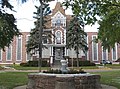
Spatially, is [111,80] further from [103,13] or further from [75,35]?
[75,35]

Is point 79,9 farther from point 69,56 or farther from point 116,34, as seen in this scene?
point 69,56

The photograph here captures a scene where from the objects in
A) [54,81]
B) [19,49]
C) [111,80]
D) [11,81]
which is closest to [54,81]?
[54,81]

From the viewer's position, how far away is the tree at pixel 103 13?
955cm

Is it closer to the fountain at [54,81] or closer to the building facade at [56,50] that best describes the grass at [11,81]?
the fountain at [54,81]

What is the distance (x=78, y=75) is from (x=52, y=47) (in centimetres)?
5181

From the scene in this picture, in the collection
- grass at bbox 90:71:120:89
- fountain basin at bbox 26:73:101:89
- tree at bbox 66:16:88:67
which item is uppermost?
tree at bbox 66:16:88:67

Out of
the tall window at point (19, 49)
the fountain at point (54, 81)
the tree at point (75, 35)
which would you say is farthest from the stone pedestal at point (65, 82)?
the tall window at point (19, 49)

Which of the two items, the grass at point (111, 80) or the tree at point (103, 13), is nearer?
the tree at point (103, 13)

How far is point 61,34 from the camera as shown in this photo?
66188 millimetres

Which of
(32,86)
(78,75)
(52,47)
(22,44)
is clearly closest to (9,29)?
(32,86)

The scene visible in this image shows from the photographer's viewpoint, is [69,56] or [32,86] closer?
[32,86]

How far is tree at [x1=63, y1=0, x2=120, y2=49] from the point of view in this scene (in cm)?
955

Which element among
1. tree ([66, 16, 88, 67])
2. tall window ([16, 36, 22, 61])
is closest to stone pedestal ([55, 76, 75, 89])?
tree ([66, 16, 88, 67])

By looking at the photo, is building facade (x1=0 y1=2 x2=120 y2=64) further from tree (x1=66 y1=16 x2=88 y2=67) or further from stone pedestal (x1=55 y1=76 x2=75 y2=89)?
stone pedestal (x1=55 y1=76 x2=75 y2=89)
